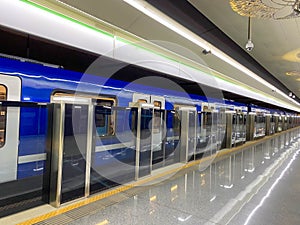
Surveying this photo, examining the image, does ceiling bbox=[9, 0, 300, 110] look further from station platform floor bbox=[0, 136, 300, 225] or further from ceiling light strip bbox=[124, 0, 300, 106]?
station platform floor bbox=[0, 136, 300, 225]

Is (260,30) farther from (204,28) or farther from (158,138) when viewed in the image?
(158,138)

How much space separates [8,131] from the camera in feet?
9.86

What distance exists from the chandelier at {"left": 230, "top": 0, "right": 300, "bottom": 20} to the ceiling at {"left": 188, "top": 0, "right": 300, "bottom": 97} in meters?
0.92

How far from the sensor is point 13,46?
11.8 ft

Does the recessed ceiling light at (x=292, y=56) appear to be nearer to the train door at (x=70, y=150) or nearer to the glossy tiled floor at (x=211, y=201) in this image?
the glossy tiled floor at (x=211, y=201)

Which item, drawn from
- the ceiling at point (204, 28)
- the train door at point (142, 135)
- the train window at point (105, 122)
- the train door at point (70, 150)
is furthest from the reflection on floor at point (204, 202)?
the ceiling at point (204, 28)

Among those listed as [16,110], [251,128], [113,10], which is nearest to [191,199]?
[16,110]

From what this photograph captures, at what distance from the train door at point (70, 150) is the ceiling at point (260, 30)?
2424 millimetres

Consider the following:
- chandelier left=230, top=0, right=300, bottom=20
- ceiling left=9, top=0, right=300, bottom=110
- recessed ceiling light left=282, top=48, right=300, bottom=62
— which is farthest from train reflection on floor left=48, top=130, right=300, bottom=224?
recessed ceiling light left=282, top=48, right=300, bottom=62

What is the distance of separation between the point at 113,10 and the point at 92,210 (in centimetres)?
265

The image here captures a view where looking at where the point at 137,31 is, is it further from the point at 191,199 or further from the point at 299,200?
the point at 299,200

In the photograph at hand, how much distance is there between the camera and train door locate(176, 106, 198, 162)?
5488 mm

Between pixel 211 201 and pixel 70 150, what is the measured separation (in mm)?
2043

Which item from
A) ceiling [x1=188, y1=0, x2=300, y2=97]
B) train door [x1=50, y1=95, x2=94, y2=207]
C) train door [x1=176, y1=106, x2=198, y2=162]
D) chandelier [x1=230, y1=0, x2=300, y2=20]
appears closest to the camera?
chandelier [x1=230, y1=0, x2=300, y2=20]
